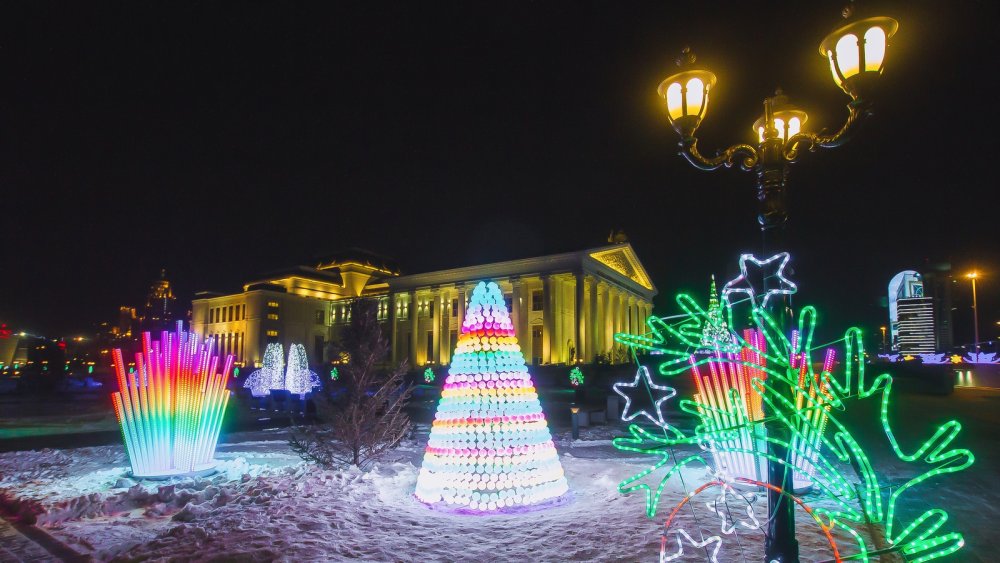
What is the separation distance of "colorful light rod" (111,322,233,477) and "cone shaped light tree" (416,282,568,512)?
4593mm

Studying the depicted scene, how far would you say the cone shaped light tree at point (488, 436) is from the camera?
23.9 feet

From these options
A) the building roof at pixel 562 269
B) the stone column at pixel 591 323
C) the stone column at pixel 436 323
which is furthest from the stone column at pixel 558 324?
the stone column at pixel 436 323

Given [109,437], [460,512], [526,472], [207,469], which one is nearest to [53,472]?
[207,469]

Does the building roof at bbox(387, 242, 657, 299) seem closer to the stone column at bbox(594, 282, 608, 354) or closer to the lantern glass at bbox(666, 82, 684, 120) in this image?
the stone column at bbox(594, 282, 608, 354)

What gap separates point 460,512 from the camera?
7.07 meters

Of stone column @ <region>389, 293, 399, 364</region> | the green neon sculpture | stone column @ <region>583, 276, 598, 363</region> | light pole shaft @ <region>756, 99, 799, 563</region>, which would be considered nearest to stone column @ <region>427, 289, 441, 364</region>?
stone column @ <region>389, 293, 399, 364</region>

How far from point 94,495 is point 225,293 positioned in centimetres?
6743

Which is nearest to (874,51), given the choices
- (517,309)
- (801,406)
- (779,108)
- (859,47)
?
(859,47)

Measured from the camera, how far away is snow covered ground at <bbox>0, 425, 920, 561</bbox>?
18.1 ft

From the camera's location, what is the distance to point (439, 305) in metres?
53.8

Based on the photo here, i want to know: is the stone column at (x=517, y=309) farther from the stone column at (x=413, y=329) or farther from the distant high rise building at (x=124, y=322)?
the distant high rise building at (x=124, y=322)

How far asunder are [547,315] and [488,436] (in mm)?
38631

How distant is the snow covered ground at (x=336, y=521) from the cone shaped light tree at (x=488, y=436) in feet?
1.06

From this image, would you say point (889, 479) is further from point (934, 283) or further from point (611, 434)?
point (934, 283)
